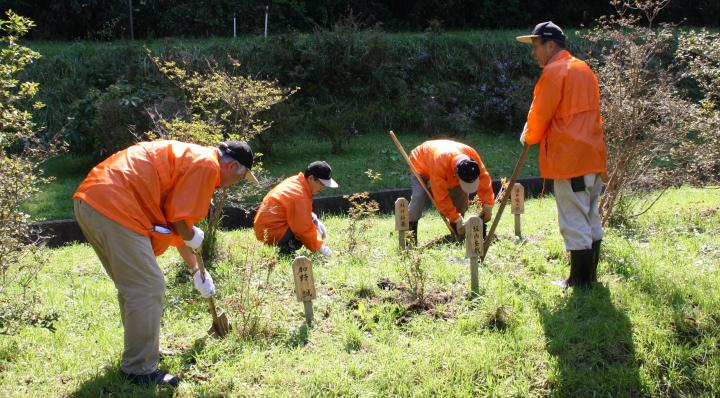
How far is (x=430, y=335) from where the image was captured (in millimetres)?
4730

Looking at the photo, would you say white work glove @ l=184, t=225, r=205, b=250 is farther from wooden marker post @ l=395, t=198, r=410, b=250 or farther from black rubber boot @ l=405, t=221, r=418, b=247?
wooden marker post @ l=395, t=198, r=410, b=250

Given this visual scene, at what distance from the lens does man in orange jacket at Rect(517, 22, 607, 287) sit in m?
5.00

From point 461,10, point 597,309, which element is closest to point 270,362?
point 597,309

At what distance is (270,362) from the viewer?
4406 millimetres

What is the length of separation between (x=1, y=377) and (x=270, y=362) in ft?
5.68

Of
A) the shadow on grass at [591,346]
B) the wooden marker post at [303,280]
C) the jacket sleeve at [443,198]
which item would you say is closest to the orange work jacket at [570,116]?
the shadow on grass at [591,346]

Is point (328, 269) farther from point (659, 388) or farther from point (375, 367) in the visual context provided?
point (659, 388)

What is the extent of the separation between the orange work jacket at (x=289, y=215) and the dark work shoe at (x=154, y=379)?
2.98 meters

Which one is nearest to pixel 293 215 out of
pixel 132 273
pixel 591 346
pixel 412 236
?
pixel 412 236

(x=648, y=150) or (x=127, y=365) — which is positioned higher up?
(x=648, y=150)

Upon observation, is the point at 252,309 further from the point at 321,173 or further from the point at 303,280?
the point at 321,173

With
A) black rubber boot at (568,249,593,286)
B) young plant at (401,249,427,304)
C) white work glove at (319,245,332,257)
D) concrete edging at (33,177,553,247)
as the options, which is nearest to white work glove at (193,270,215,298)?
young plant at (401,249,427,304)

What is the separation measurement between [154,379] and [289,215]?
312cm

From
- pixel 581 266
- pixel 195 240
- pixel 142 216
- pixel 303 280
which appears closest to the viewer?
pixel 142 216
